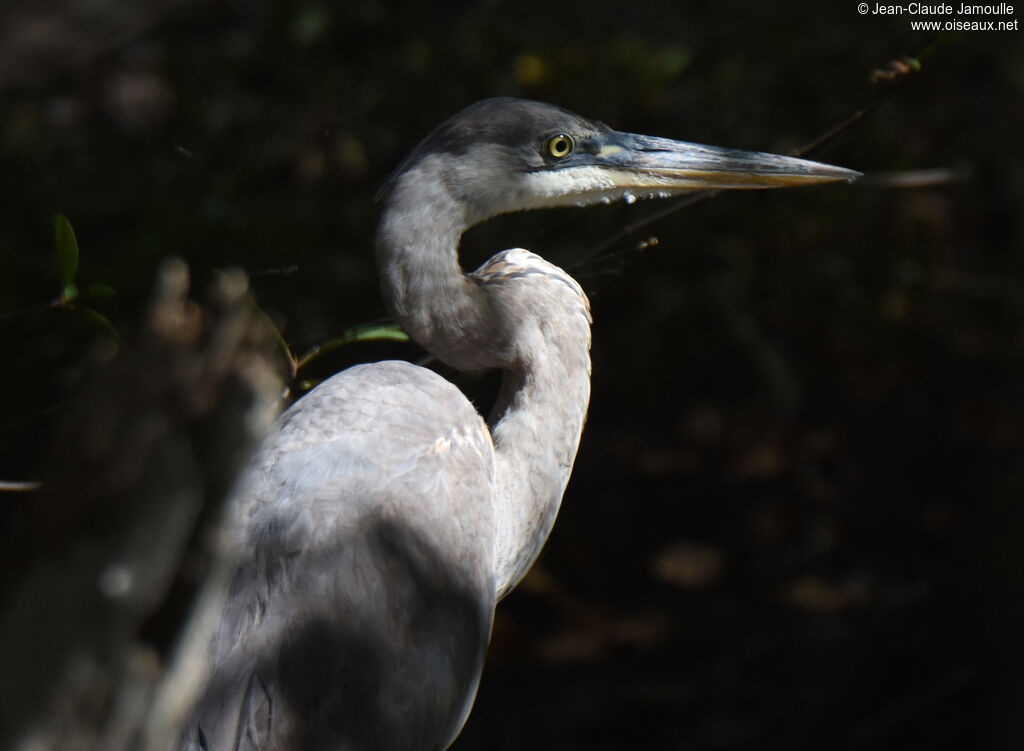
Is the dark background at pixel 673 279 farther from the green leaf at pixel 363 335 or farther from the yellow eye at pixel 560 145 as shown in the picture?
the yellow eye at pixel 560 145

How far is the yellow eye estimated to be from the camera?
2.07m

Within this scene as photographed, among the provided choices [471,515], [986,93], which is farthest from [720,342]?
[471,515]

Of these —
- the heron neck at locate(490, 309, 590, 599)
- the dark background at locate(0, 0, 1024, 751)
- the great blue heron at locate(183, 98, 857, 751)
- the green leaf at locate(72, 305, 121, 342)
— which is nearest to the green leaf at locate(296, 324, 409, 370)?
the great blue heron at locate(183, 98, 857, 751)

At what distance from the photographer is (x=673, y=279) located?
463cm

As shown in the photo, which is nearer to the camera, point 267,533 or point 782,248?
point 267,533

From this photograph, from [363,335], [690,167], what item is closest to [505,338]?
[363,335]

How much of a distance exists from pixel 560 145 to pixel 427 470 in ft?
2.28

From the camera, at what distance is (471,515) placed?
1.85 meters

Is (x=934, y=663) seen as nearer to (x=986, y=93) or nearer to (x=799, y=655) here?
(x=799, y=655)

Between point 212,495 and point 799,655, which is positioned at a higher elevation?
point 212,495

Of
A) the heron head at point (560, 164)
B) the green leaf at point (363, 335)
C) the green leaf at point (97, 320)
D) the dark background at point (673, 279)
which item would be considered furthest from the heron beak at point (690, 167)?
the dark background at point (673, 279)

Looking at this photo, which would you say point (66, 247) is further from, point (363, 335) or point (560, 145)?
point (560, 145)

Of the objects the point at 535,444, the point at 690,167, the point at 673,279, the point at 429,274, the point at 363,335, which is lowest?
the point at 673,279

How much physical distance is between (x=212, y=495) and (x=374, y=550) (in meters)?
0.94
